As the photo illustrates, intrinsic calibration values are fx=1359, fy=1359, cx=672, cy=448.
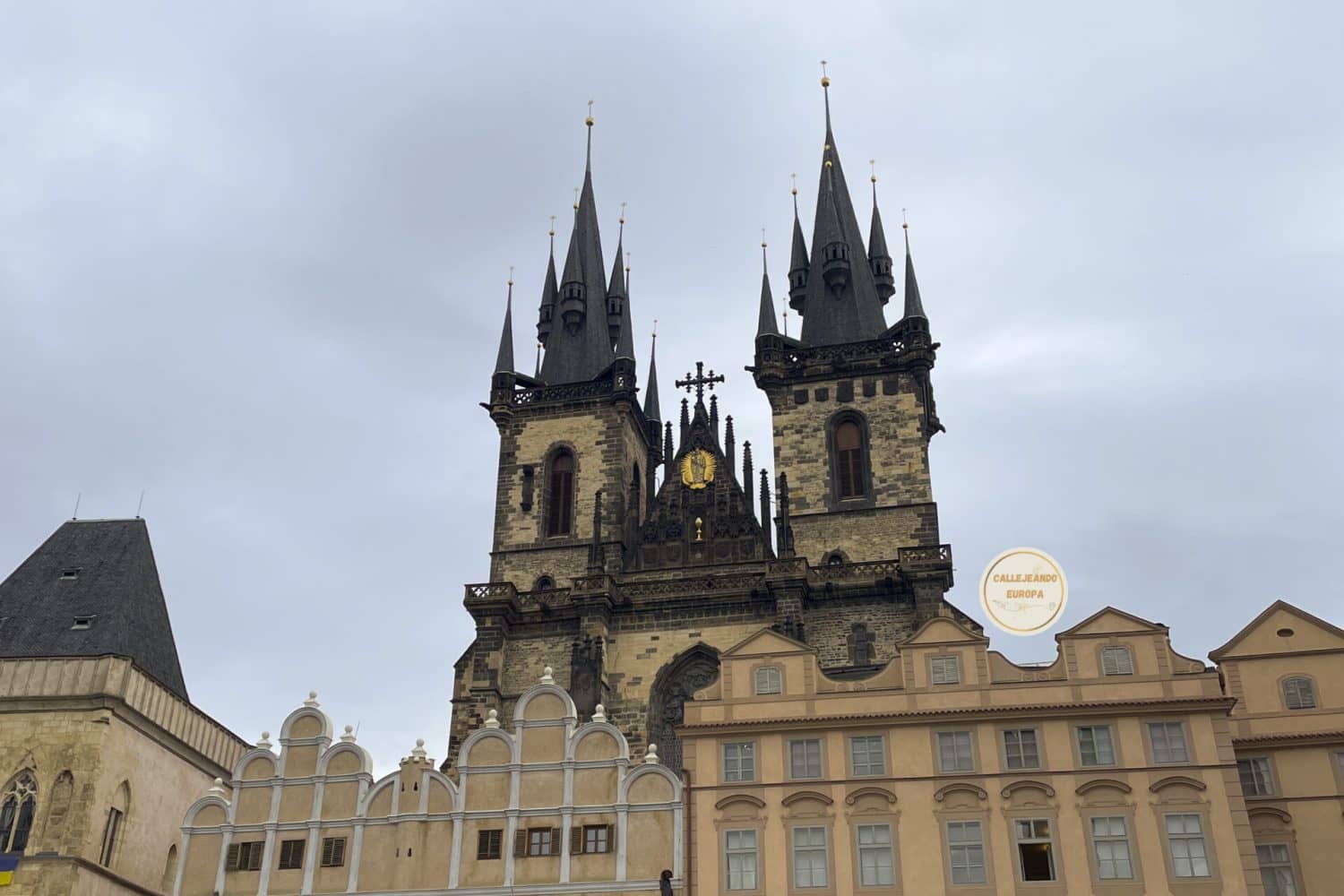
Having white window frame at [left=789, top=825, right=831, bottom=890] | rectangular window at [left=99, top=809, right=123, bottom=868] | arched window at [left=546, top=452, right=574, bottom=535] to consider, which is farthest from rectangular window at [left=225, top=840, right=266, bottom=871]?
arched window at [left=546, top=452, right=574, bottom=535]

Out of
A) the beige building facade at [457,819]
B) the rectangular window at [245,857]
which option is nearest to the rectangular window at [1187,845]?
the beige building facade at [457,819]

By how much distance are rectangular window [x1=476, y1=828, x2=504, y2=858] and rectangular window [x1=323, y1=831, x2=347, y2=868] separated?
2975 millimetres

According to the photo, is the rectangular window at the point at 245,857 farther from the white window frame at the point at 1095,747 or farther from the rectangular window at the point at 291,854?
the white window frame at the point at 1095,747

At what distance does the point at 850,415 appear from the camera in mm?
52281

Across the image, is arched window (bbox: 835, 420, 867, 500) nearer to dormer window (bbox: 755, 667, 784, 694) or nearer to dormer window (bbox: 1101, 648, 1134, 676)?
dormer window (bbox: 755, 667, 784, 694)

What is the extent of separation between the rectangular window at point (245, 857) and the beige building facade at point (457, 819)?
0.09ft

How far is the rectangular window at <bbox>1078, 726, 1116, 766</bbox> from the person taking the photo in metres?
27.1

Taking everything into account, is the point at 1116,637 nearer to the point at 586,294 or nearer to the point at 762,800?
the point at 762,800

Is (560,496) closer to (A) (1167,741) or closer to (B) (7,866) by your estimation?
(B) (7,866)

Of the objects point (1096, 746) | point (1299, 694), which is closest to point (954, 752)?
point (1096, 746)

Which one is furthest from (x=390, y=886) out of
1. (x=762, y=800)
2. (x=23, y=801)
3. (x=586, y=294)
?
(x=586, y=294)

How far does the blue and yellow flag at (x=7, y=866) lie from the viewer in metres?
31.2

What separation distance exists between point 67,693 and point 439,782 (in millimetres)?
Answer: 10402

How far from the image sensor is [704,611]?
47.7 m
